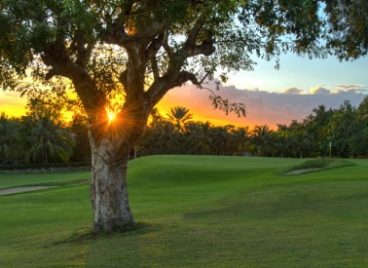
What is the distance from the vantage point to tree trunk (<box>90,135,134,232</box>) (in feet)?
48.1

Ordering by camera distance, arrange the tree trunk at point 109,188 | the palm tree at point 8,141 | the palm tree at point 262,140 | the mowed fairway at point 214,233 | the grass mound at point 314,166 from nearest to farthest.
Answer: the mowed fairway at point 214,233
the tree trunk at point 109,188
the grass mound at point 314,166
the palm tree at point 8,141
the palm tree at point 262,140

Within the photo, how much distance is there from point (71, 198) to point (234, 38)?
1901 cm

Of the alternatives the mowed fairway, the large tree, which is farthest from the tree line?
the large tree

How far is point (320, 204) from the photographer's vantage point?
725 inches

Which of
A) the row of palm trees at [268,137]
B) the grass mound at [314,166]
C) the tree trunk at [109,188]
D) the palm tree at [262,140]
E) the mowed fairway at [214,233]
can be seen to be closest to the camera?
the mowed fairway at [214,233]

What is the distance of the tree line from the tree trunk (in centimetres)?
6246

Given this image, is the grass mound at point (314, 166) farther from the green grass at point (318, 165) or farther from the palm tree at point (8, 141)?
the palm tree at point (8, 141)

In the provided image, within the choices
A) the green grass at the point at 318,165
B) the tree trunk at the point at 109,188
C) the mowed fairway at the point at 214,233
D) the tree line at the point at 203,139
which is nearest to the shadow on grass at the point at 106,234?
the mowed fairway at the point at 214,233

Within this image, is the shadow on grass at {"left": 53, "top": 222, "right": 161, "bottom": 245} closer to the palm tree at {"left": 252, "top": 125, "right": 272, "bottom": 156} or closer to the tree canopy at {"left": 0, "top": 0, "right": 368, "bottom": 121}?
the tree canopy at {"left": 0, "top": 0, "right": 368, "bottom": 121}

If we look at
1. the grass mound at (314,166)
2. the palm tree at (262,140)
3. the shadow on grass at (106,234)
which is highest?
the palm tree at (262,140)

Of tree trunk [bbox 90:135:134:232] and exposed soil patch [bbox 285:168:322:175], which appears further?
exposed soil patch [bbox 285:168:322:175]

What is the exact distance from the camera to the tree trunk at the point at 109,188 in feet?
48.1

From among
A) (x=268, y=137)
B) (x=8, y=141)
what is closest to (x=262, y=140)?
(x=268, y=137)

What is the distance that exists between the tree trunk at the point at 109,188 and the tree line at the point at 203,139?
62.5m
